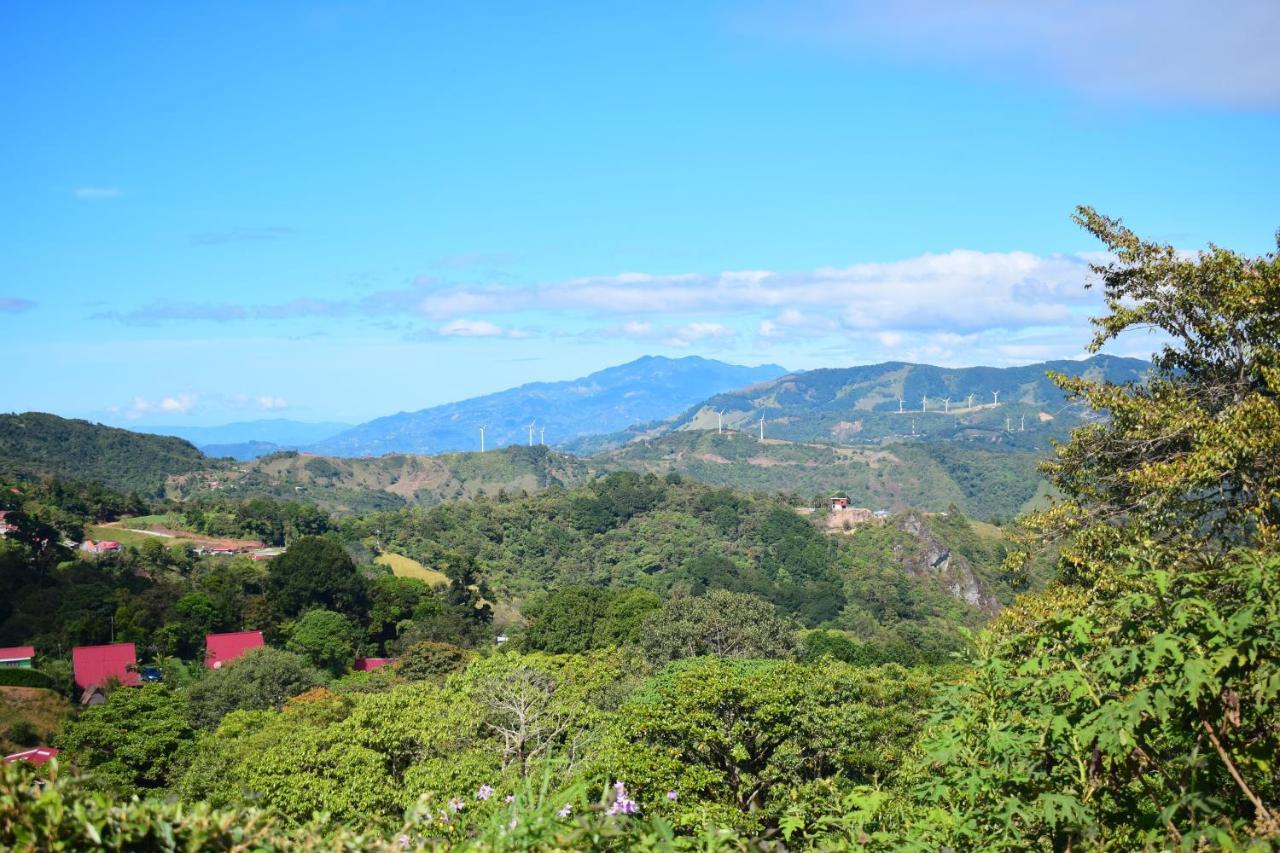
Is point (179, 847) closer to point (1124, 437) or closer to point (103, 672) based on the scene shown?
point (1124, 437)

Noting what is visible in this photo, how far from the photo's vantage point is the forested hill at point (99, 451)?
348 feet

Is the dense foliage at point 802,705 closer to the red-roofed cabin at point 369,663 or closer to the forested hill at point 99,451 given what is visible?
the red-roofed cabin at point 369,663

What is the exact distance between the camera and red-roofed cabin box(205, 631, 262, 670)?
3678 centimetres

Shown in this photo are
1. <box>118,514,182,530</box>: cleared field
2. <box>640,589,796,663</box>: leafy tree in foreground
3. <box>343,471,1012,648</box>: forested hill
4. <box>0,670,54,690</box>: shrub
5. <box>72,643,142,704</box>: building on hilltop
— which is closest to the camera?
<box>640,589,796,663</box>: leafy tree in foreground

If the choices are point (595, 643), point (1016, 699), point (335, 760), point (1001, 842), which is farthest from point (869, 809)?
point (595, 643)

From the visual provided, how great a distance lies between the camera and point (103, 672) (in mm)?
33625

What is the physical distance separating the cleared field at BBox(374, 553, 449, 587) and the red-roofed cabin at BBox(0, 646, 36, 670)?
2780 centimetres

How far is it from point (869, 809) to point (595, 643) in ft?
115

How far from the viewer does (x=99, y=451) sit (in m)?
113

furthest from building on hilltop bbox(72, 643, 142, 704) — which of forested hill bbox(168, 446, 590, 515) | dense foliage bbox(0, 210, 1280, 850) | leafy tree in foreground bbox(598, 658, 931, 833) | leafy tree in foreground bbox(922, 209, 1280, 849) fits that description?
forested hill bbox(168, 446, 590, 515)

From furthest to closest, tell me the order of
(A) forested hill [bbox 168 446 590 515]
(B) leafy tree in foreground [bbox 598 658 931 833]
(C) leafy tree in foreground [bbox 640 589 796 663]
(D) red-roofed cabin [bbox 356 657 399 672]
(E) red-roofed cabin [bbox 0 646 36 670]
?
1. (A) forested hill [bbox 168 446 590 515]
2. (D) red-roofed cabin [bbox 356 657 399 672]
3. (E) red-roofed cabin [bbox 0 646 36 670]
4. (C) leafy tree in foreground [bbox 640 589 796 663]
5. (B) leafy tree in foreground [bbox 598 658 931 833]

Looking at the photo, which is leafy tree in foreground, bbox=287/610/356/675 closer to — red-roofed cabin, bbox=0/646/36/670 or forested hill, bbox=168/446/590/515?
red-roofed cabin, bbox=0/646/36/670

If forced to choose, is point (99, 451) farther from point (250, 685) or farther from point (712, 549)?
point (250, 685)

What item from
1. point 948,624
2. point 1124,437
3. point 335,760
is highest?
point 1124,437
